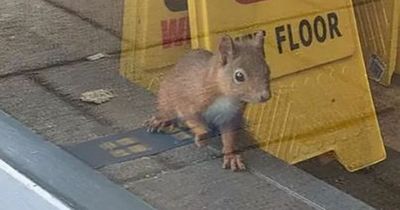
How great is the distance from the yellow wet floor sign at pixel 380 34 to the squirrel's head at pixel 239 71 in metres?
0.47

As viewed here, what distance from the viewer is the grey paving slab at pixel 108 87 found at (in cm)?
200

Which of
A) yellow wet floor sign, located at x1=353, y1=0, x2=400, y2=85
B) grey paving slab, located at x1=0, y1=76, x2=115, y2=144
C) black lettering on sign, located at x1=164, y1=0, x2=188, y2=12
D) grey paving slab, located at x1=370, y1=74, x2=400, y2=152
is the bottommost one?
grey paving slab, located at x1=370, y1=74, x2=400, y2=152

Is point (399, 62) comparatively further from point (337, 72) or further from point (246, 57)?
point (246, 57)

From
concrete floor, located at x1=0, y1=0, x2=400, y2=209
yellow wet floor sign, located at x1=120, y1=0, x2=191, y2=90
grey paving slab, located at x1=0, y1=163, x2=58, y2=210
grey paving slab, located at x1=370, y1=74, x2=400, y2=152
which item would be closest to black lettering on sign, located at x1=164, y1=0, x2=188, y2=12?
yellow wet floor sign, located at x1=120, y1=0, x2=191, y2=90

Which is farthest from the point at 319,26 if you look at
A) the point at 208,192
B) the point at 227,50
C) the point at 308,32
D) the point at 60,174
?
the point at 60,174

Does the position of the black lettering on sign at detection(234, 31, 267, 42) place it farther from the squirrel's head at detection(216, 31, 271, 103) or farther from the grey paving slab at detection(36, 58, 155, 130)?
the grey paving slab at detection(36, 58, 155, 130)

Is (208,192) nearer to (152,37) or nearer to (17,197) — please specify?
(17,197)

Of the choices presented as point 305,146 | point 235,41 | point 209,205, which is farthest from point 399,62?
point 209,205

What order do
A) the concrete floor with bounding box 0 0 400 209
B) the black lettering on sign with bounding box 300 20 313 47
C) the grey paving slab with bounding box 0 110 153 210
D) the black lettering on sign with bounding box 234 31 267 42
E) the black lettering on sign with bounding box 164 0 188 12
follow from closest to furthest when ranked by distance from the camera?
the grey paving slab with bounding box 0 110 153 210 → the concrete floor with bounding box 0 0 400 209 → the black lettering on sign with bounding box 234 31 267 42 → the black lettering on sign with bounding box 164 0 188 12 → the black lettering on sign with bounding box 300 20 313 47

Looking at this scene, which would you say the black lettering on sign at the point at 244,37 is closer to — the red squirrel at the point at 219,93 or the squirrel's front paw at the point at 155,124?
the red squirrel at the point at 219,93

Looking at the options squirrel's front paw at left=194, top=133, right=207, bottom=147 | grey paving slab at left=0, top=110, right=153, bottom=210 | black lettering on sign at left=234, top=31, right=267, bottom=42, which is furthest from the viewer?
black lettering on sign at left=234, top=31, right=267, bottom=42

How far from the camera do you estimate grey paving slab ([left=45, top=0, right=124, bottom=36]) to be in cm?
212

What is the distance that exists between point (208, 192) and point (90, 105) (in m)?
0.28

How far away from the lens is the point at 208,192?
1.86 m
